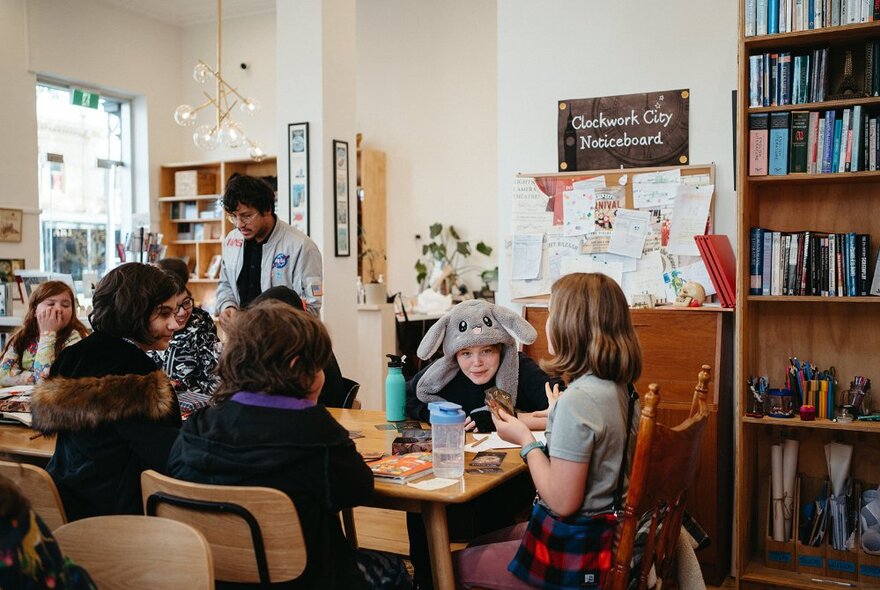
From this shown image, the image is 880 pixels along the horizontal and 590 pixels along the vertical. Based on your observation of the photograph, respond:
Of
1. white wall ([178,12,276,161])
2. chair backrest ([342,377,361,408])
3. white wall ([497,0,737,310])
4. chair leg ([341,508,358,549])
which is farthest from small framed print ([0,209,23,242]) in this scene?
chair leg ([341,508,358,549])

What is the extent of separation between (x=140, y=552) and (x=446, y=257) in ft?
22.7

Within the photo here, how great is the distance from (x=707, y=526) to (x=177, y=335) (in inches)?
89.8

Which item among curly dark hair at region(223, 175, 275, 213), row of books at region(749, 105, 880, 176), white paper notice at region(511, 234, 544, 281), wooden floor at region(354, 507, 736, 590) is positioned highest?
row of books at region(749, 105, 880, 176)

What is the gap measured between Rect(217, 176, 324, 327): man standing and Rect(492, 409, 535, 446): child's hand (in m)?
2.05

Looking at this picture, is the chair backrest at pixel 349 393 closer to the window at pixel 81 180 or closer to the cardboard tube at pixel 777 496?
the cardboard tube at pixel 777 496

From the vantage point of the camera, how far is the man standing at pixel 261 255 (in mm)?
3996

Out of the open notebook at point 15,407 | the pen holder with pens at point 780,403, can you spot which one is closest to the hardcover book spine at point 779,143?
the pen holder with pens at point 780,403

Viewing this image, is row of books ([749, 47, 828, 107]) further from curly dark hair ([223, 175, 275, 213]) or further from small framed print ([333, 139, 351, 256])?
small framed print ([333, 139, 351, 256])

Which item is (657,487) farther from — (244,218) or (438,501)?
(244,218)

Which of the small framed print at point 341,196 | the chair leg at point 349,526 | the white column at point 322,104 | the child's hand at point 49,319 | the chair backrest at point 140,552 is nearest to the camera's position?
the chair backrest at point 140,552

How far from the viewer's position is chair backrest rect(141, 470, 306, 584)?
1.73m

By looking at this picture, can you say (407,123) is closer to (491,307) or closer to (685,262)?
(685,262)

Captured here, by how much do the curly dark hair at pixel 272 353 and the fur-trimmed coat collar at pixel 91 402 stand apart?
332 millimetres

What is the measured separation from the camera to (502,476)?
2189 mm
